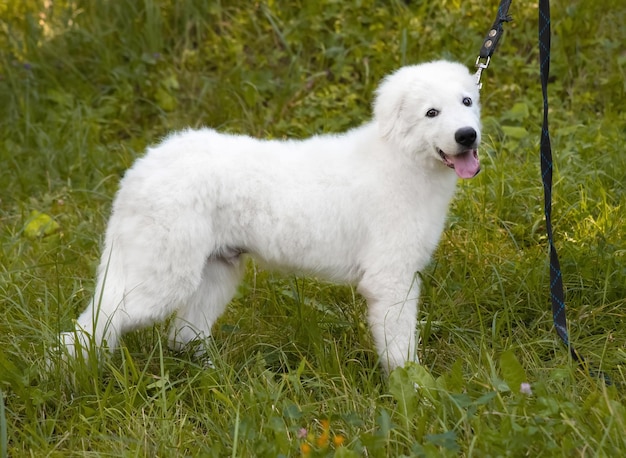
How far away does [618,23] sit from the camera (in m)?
6.41

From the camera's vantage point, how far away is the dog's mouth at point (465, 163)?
138 inches

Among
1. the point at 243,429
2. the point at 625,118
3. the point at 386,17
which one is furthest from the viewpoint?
the point at 386,17

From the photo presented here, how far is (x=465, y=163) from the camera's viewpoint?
11.5 ft

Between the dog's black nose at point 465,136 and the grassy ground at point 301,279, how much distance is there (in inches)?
31.1

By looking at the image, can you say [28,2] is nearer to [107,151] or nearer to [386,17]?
[107,151]

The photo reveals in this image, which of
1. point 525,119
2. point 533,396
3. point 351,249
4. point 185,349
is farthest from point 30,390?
point 525,119

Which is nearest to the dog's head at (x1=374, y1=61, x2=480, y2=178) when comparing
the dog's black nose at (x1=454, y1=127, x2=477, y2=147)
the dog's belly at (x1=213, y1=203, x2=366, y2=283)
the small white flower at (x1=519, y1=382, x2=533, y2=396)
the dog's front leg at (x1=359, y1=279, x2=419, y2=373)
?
the dog's black nose at (x1=454, y1=127, x2=477, y2=147)

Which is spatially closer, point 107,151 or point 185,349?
point 185,349

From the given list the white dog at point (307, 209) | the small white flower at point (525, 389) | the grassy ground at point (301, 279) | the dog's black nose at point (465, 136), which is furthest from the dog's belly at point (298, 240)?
the small white flower at point (525, 389)

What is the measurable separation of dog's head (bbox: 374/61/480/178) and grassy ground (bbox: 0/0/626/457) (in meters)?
0.72

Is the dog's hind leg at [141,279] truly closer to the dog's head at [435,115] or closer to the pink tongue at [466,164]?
the dog's head at [435,115]

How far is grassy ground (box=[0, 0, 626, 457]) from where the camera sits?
310 centimetres

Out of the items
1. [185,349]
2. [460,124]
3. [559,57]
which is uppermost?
[460,124]

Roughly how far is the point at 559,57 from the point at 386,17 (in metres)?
1.38
